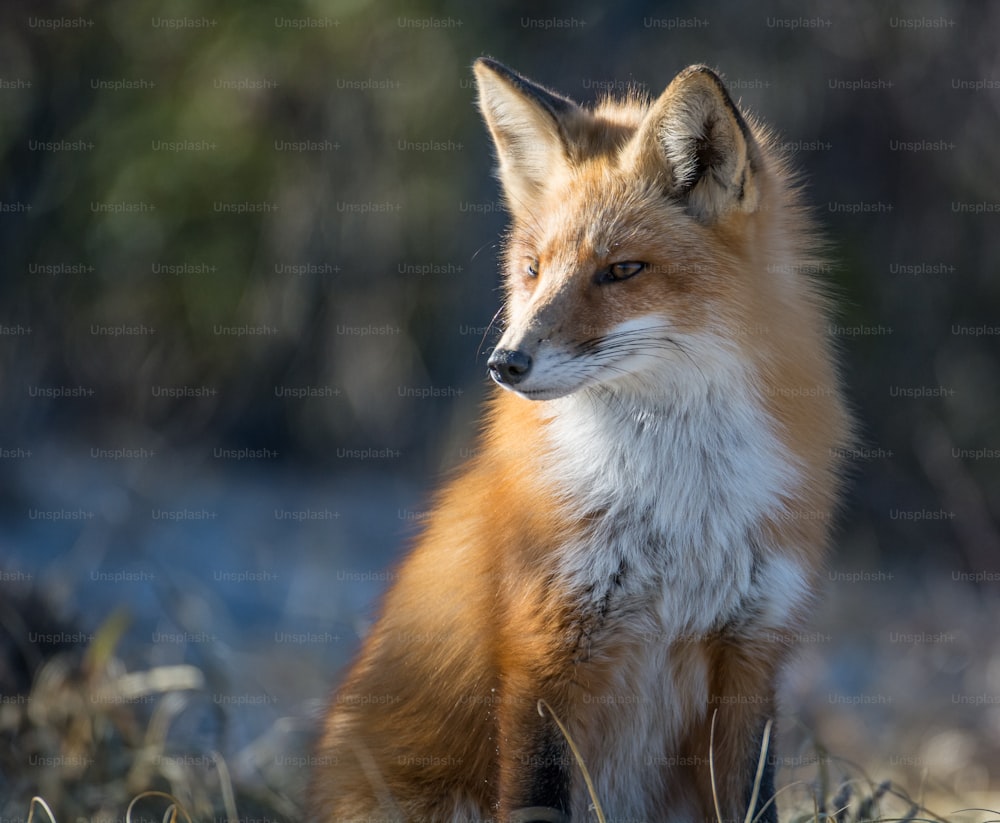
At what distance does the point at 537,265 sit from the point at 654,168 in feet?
1.53

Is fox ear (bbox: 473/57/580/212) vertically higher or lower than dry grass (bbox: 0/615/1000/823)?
higher

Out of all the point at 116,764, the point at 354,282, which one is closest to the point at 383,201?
the point at 354,282

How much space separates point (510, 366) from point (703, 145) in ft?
3.11

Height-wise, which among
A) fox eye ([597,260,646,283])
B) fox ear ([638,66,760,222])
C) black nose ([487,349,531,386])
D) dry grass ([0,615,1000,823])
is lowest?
dry grass ([0,615,1000,823])

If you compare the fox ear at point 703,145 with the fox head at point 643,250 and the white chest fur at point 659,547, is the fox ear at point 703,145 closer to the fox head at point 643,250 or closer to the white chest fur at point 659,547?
the fox head at point 643,250

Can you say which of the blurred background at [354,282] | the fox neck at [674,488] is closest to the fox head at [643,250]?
the fox neck at [674,488]

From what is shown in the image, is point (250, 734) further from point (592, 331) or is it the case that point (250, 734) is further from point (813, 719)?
point (592, 331)

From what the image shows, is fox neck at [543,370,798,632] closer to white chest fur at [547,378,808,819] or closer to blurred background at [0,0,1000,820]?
white chest fur at [547,378,808,819]

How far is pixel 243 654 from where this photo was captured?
730 cm

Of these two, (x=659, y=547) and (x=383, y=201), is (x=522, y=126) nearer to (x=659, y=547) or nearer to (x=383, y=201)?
(x=659, y=547)

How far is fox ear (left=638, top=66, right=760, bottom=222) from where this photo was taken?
9.82ft

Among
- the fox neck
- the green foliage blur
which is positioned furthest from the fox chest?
the green foliage blur

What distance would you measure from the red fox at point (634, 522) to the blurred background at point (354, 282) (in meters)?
4.07

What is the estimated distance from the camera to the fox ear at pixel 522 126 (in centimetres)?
336
